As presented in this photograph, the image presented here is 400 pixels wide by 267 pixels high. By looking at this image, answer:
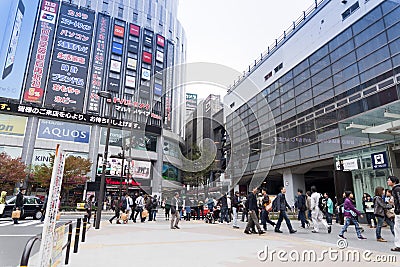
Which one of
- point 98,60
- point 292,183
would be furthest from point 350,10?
point 98,60

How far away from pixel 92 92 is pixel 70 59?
5.44 metres

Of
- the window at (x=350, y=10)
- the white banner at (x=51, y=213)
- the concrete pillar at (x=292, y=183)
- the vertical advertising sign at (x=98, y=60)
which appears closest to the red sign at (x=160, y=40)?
the vertical advertising sign at (x=98, y=60)

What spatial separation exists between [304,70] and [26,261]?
24.6 meters

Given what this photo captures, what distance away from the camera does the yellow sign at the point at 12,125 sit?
30.9m

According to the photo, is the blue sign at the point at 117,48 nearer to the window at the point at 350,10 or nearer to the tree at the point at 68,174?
the tree at the point at 68,174

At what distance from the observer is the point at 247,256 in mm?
5180

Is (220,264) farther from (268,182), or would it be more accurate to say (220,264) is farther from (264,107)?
(268,182)

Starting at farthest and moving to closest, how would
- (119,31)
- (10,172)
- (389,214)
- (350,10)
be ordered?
(119,31) → (10,172) → (350,10) → (389,214)

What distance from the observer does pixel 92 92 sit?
35.9 meters

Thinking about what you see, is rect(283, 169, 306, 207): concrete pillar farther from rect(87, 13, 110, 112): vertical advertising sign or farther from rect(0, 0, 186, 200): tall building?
rect(87, 13, 110, 112): vertical advertising sign

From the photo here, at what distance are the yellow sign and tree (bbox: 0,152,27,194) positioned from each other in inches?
138

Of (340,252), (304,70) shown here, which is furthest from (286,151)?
(340,252)

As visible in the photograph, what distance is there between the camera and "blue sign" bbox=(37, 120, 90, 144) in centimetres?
3256

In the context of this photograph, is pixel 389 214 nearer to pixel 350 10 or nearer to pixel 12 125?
pixel 350 10
